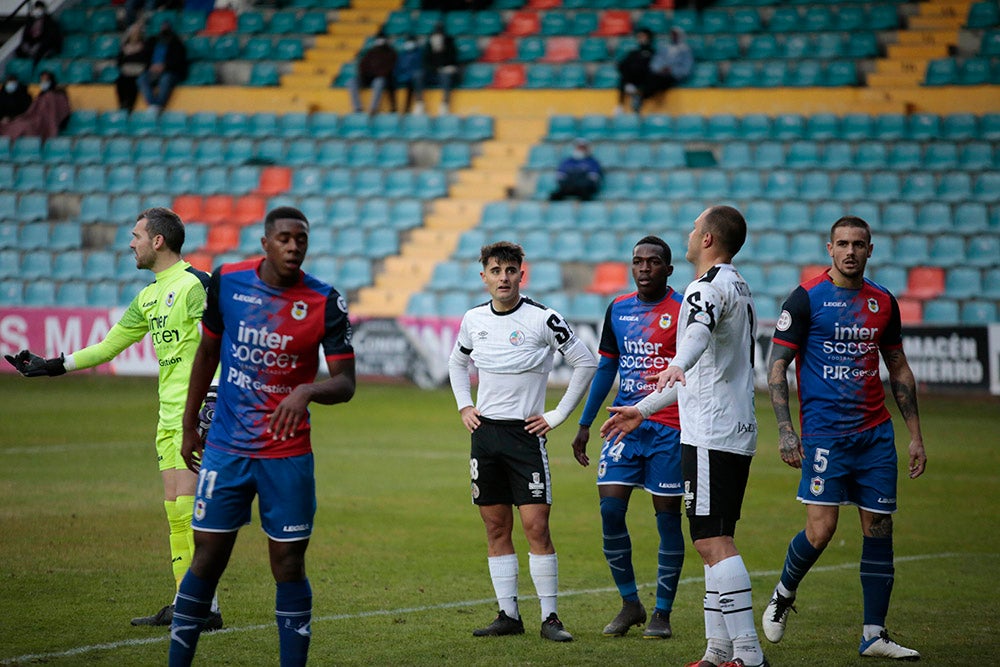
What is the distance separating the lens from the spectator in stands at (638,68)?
27.3m

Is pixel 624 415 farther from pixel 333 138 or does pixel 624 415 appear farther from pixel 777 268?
pixel 333 138

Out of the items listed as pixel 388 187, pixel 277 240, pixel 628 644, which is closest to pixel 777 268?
pixel 388 187

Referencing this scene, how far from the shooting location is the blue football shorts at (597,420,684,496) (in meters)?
7.74

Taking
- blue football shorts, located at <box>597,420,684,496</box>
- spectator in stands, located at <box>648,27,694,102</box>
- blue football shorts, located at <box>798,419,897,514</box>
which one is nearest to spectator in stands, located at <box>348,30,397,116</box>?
spectator in stands, located at <box>648,27,694,102</box>

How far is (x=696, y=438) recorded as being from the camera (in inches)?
256

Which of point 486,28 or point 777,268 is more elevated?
point 486,28

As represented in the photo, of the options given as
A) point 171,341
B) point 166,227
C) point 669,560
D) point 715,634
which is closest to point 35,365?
point 171,341

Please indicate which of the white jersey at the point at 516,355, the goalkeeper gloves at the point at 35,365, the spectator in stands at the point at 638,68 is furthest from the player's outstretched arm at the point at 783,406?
the spectator in stands at the point at 638,68

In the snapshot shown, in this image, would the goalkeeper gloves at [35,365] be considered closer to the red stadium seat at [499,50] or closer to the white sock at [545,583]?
the white sock at [545,583]

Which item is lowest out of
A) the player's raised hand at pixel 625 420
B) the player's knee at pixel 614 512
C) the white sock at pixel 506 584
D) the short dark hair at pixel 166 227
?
the white sock at pixel 506 584

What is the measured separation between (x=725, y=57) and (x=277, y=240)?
24.1 m

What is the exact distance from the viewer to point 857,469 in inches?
285

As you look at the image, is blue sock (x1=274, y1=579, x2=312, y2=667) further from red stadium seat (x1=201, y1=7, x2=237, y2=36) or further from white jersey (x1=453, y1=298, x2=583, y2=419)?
red stadium seat (x1=201, y1=7, x2=237, y2=36)

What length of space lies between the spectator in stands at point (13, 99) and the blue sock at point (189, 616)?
27996 mm
